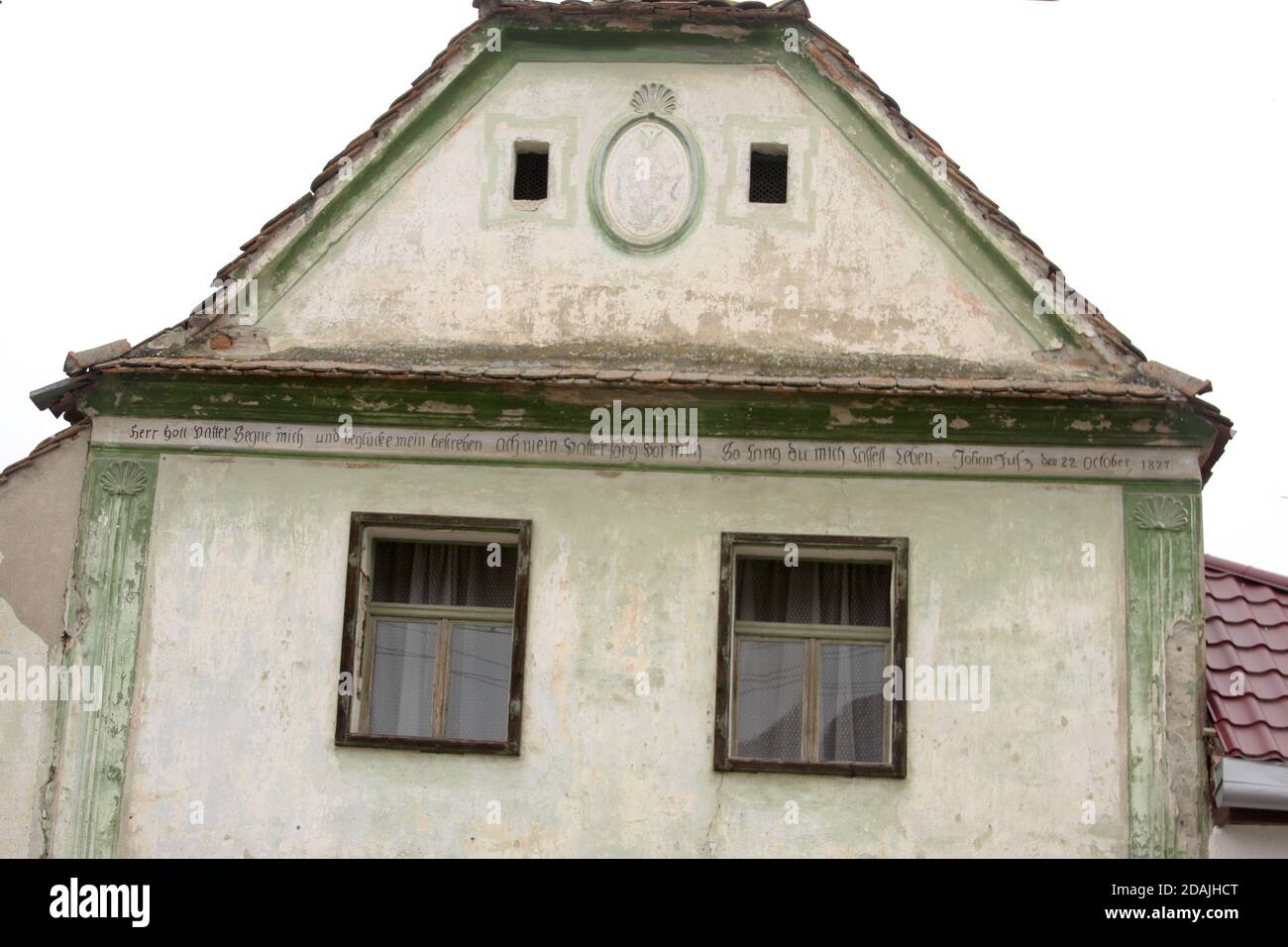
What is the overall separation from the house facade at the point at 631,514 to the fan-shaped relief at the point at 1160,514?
0.06 feet

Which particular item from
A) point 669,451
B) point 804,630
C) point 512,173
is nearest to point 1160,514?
point 804,630

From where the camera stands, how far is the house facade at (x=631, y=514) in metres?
10.3

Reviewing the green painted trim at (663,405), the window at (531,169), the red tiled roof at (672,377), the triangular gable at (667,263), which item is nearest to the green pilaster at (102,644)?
the green painted trim at (663,405)

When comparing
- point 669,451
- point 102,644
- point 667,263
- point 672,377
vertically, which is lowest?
point 102,644

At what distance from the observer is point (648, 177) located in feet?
37.4

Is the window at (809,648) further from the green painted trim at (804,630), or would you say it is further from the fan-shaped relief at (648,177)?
the fan-shaped relief at (648,177)

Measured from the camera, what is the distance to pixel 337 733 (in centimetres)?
1053

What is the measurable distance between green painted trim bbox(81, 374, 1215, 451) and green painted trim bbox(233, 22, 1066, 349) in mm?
687

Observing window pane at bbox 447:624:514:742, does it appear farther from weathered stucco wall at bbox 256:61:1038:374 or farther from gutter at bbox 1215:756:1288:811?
gutter at bbox 1215:756:1288:811

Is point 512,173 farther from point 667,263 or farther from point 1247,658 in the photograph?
point 1247,658

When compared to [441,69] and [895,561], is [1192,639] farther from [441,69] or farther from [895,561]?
[441,69]

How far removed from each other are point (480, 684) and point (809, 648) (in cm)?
194

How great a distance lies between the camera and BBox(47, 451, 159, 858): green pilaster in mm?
10492

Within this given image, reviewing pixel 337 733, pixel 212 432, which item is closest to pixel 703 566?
pixel 337 733
